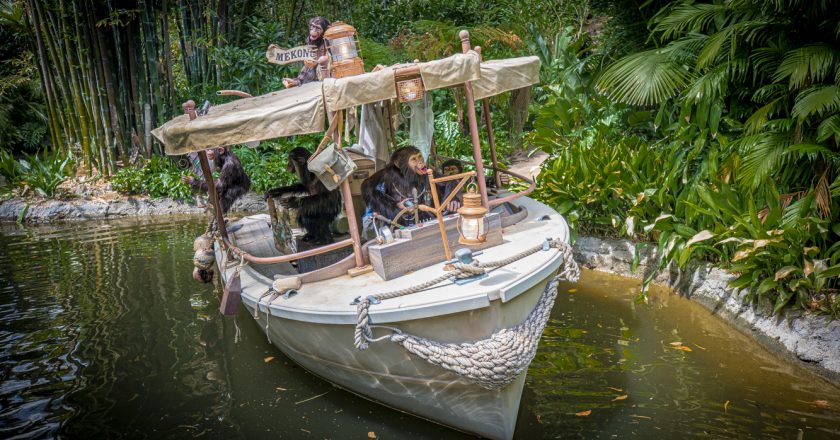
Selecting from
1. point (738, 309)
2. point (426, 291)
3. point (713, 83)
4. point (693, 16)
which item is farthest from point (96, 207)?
point (738, 309)

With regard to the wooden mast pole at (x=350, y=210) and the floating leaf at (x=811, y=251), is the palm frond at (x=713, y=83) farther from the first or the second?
the wooden mast pole at (x=350, y=210)

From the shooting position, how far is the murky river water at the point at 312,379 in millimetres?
4156

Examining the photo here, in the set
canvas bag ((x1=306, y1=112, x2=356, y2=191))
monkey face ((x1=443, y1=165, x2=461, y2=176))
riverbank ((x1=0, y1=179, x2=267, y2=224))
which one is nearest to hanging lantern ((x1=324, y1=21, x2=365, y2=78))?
canvas bag ((x1=306, y1=112, x2=356, y2=191))

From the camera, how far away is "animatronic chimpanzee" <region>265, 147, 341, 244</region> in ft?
Result: 19.2

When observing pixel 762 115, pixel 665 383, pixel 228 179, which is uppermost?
pixel 228 179

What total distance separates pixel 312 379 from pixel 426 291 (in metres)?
1.65

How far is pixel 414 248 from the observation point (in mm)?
4457

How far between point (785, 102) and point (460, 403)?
4.01 metres

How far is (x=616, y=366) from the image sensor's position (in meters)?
4.90

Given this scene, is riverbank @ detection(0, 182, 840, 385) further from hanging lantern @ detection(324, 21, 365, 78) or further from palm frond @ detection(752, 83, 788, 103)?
hanging lantern @ detection(324, 21, 365, 78)

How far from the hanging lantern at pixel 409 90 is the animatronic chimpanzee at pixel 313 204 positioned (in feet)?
6.48

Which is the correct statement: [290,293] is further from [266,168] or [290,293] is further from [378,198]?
[266,168]

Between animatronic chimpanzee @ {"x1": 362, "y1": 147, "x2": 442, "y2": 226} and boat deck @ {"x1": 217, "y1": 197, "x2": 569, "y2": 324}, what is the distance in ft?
2.24

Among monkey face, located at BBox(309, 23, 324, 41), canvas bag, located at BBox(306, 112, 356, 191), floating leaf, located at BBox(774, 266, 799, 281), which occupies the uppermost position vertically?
monkey face, located at BBox(309, 23, 324, 41)
